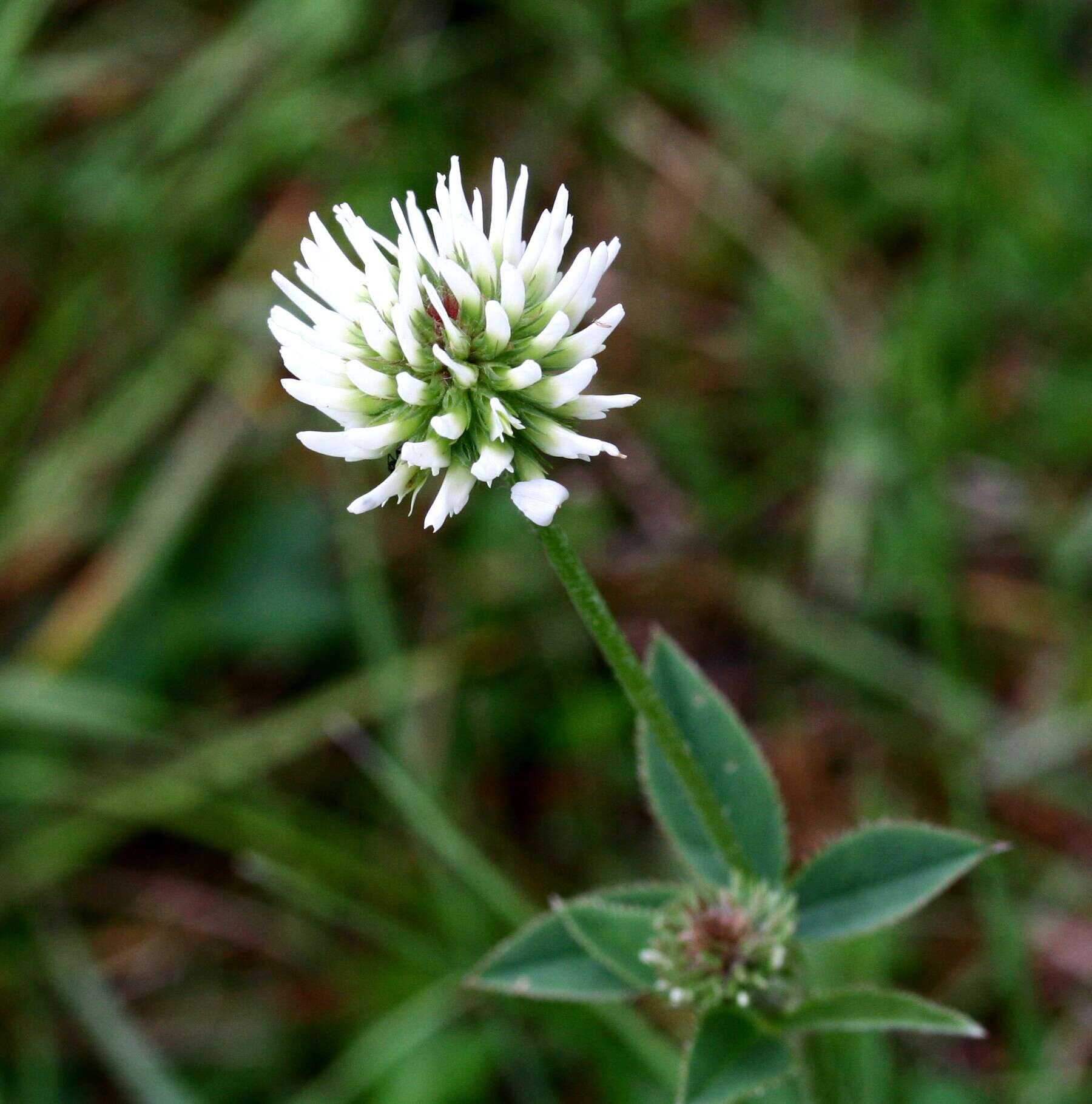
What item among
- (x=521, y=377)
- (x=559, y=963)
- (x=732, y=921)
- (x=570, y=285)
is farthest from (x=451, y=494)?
(x=559, y=963)

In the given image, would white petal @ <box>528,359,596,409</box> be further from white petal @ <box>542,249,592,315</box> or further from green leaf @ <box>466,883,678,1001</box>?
green leaf @ <box>466,883,678,1001</box>

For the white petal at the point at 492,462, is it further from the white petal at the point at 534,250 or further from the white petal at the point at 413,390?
the white petal at the point at 534,250

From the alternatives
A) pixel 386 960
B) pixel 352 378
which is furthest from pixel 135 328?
pixel 352 378

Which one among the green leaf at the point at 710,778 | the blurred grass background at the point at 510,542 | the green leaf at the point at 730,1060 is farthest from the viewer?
the blurred grass background at the point at 510,542

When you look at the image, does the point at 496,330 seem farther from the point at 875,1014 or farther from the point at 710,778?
the point at 875,1014

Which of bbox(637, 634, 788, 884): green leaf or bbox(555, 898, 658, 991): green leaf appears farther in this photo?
bbox(637, 634, 788, 884): green leaf

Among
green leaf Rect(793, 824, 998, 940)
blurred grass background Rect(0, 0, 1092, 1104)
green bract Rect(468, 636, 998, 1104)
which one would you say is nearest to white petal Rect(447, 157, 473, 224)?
green bract Rect(468, 636, 998, 1104)

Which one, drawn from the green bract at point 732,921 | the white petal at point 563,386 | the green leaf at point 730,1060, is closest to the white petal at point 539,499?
the white petal at point 563,386
